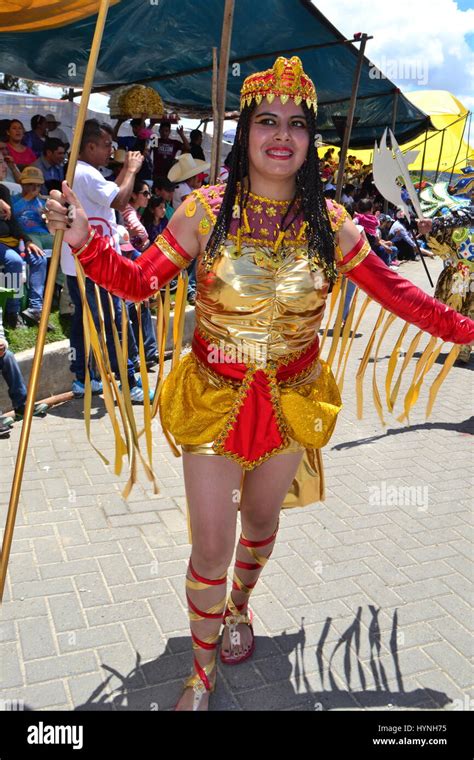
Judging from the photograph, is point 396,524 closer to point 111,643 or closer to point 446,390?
point 111,643

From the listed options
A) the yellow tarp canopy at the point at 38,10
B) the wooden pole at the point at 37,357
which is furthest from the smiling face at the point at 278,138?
the yellow tarp canopy at the point at 38,10

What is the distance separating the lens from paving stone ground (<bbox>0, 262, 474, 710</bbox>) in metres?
2.51

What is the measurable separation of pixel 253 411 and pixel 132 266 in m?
0.70

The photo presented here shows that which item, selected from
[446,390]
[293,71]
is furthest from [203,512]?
[446,390]

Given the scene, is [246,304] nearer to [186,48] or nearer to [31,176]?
[31,176]

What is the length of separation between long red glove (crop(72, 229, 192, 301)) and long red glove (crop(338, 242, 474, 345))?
67cm

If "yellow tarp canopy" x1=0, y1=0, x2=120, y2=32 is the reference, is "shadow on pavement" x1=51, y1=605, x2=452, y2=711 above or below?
below

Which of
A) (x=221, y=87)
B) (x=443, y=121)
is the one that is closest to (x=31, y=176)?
(x=221, y=87)

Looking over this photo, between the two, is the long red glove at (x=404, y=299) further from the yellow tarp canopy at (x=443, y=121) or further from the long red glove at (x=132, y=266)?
the yellow tarp canopy at (x=443, y=121)

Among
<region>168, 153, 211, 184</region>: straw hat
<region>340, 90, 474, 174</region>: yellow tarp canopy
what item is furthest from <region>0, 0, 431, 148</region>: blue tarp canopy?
<region>340, 90, 474, 174</region>: yellow tarp canopy

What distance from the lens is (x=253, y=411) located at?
89.8 inches

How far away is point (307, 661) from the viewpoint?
268 centimetres

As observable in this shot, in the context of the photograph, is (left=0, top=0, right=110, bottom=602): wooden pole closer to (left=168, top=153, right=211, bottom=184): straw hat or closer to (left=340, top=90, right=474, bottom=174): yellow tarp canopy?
(left=168, top=153, right=211, bottom=184): straw hat

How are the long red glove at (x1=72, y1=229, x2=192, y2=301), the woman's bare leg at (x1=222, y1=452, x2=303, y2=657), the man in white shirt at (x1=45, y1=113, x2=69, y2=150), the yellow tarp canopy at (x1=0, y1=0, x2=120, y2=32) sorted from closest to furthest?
the long red glove at (x1=72, y1=229, x2=192, y2=301), the woman's bare leg at (x1=222, y1=452, x2=303, y2=657), the yellow tarp canopy at (x1=0, y1=0, x2=120, y2=32), the man in white shirt at (x1=45, y1=113, x2=69, y2=150)
